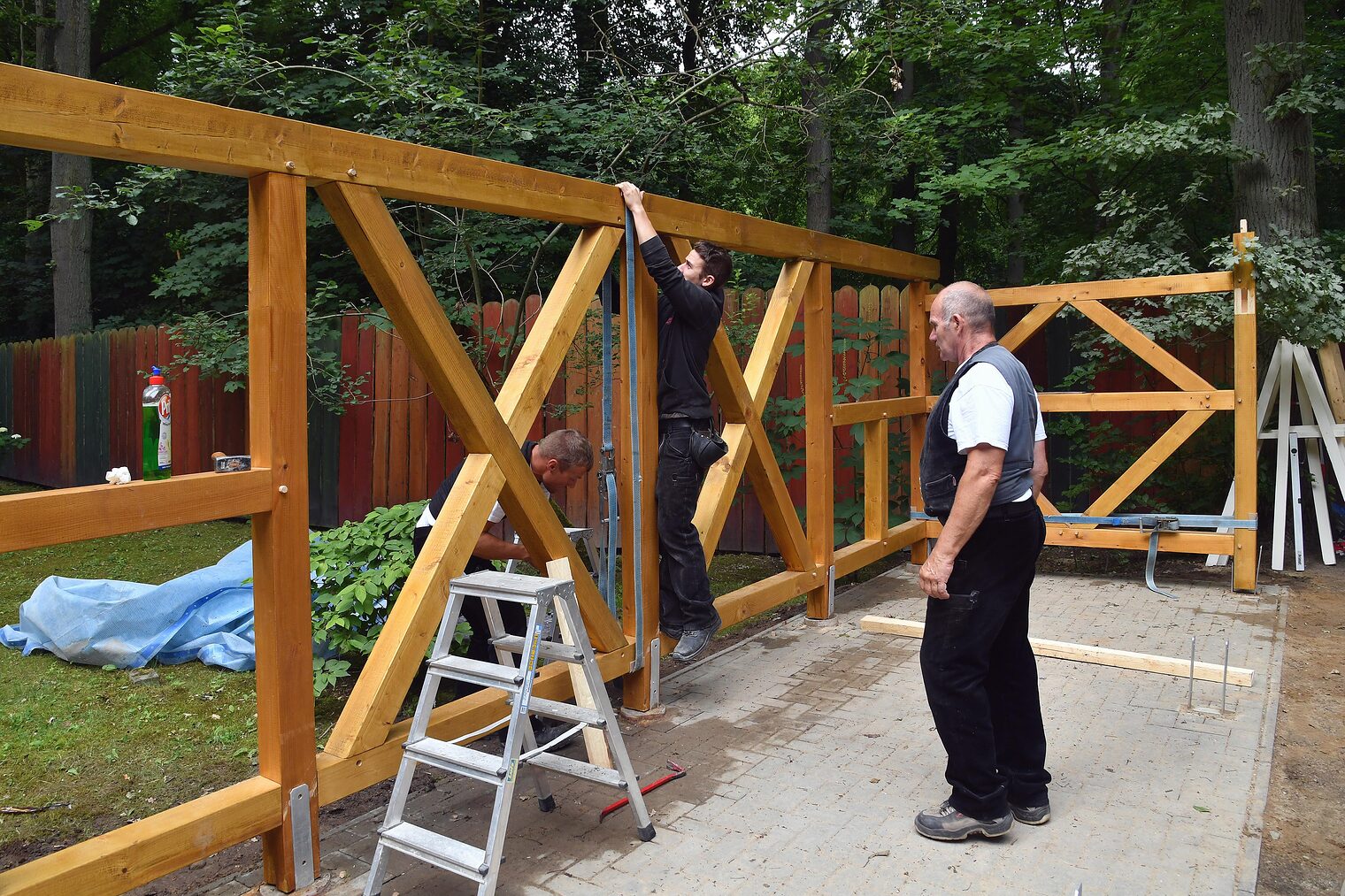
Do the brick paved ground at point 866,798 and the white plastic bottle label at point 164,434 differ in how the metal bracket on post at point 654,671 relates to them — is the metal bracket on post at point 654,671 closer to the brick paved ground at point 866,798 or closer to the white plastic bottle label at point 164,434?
the brick paved ground at point 866,798

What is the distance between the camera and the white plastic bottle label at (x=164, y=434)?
2.85 meters

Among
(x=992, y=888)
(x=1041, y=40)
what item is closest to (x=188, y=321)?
(x=992, y=888)

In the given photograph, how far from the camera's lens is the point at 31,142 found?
7.91 feet

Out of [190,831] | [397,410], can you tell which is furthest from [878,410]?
[190,831]

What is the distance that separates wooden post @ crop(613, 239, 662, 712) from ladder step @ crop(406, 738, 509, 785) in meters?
1.58

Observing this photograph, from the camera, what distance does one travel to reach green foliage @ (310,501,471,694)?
443cm

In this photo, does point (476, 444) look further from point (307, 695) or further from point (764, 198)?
point (764, 198)

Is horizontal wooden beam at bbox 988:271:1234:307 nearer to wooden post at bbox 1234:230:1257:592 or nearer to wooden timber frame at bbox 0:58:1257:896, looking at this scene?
wooden post at bbox 1234:230:1257:592

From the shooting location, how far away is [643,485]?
4520 millimetres

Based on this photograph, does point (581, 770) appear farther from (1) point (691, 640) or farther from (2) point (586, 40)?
(2) point (586, 40)

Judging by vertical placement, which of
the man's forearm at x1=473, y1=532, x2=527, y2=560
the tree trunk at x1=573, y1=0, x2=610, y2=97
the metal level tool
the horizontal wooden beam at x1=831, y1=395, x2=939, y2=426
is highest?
the tree trunk at x1=573, y1=0, x2=610, y2=97

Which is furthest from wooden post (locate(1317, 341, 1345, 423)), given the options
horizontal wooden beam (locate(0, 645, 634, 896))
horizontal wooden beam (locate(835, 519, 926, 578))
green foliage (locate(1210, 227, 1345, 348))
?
horizontal wooden beam (locate(0, 645, 634, 896))

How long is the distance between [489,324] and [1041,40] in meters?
6.17

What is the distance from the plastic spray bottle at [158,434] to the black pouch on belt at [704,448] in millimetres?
2306
